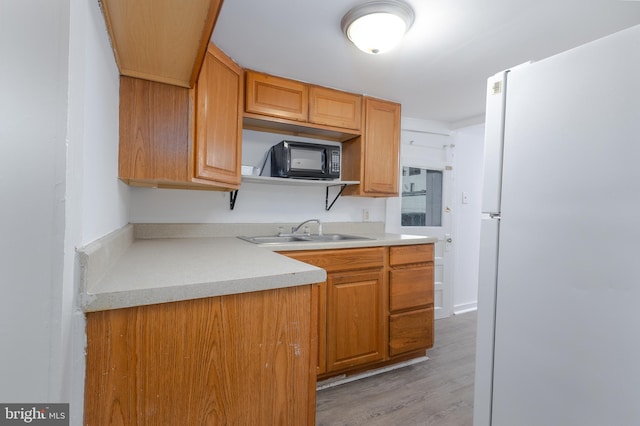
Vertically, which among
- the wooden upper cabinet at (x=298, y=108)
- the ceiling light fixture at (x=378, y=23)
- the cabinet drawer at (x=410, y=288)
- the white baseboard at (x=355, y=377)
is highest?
the ceiling light fixture at (x=378, y=23)

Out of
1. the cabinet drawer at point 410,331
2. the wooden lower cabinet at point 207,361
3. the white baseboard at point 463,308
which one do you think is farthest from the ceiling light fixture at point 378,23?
the white baseboard at point 463,308

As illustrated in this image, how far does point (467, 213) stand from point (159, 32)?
3.45 metres

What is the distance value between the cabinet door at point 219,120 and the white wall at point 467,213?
2.49 meters

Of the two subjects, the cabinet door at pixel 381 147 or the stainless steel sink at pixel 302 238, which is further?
the cabinet door at pixel 381 147

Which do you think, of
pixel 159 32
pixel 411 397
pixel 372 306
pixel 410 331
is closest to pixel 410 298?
pixel 410 331

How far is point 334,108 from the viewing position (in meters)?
2.32

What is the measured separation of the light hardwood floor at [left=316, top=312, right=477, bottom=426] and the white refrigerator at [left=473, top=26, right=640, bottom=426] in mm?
651

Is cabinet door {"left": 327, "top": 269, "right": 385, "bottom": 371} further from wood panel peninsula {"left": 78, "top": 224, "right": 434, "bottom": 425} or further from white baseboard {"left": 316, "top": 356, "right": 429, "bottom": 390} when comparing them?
wood panel peninsula {"left": 78, "top": 224, "right": 434, "bottom": 425}

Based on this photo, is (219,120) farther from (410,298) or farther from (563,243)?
(410,298)

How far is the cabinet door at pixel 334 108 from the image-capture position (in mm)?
2250

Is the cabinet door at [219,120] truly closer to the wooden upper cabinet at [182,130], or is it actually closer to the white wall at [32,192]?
the wooden upper cabinet at [182,130]

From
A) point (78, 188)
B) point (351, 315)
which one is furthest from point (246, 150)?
point (78, 188)

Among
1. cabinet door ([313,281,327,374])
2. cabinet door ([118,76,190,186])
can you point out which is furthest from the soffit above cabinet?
cabinet door ([313,281,327,374])

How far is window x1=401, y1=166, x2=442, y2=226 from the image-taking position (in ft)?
10.1
